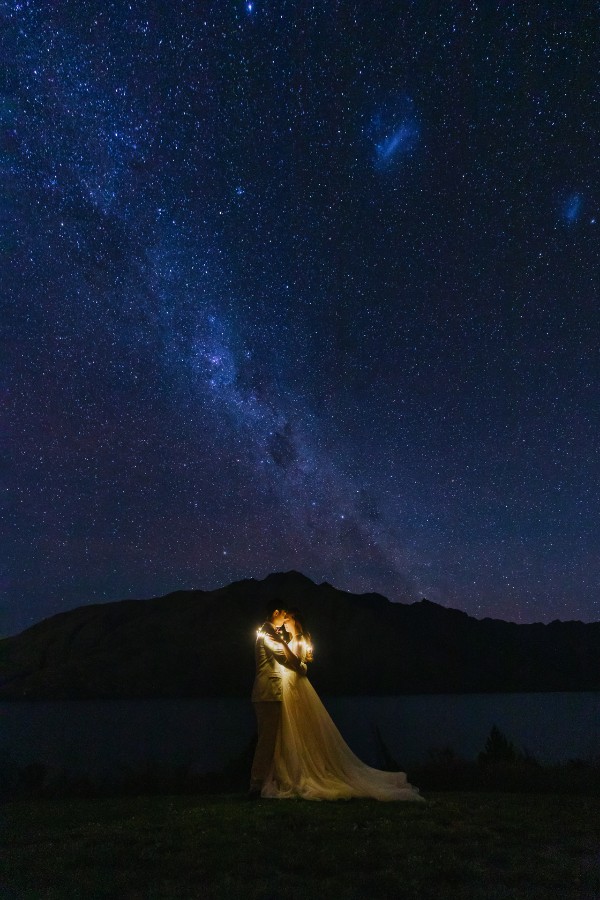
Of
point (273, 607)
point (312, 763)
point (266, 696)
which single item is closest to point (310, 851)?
point (312, 763)

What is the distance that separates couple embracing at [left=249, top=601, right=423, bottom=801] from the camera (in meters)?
9.62

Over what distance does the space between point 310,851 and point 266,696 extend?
173 inches

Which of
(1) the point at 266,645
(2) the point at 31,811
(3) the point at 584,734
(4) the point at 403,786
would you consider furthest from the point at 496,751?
(3) the point at 584,734

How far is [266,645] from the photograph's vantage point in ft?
34.5

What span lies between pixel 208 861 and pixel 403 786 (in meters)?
4.80

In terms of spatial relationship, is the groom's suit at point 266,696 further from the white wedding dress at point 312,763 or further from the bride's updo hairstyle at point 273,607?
the bride's updo hairstyle at point 273,607

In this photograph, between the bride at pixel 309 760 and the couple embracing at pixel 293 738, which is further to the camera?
the couple embracing at pixel 293 738

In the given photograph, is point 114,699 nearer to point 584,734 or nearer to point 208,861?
point 584,734

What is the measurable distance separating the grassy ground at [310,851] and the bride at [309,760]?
64 cm

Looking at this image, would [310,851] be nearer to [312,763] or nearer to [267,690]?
[312,763]

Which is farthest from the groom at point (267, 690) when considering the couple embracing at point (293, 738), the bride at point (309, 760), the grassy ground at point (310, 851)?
the grassy ground at point (310, 851)

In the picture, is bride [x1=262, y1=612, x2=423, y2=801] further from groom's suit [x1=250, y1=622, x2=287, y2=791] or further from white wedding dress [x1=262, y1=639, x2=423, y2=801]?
groom's suit [x1=250, y1=622, x2=287, y2=791]

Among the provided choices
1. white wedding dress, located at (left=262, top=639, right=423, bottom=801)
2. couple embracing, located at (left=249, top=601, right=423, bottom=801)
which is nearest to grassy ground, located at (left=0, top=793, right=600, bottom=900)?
white wedding dress, located at (left=262, top=639, right=423, bottom=801)

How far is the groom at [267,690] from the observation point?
33.1 ft
